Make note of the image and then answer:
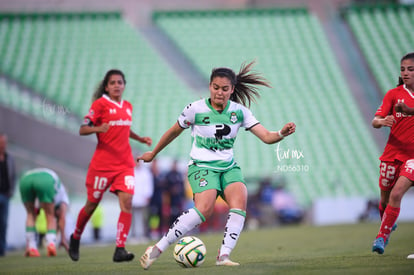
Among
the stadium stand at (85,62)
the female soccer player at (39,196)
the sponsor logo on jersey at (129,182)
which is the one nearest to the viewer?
the sponsor logo on jersey at (129,182)

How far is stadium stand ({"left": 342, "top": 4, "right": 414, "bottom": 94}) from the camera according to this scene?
23703mm

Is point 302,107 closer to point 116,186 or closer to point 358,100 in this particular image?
point 358,100

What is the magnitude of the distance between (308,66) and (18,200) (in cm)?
1164

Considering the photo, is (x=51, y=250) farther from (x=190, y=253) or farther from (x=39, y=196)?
(x=190, y=253)

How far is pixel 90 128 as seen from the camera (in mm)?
8398

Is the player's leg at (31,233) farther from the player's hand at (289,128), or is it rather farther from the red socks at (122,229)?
the player's hand at (289,128)

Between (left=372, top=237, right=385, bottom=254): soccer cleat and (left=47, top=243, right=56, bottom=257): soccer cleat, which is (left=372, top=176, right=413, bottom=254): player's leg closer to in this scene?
(left=372, top=237, right=385, bottom=254): soccer cleat

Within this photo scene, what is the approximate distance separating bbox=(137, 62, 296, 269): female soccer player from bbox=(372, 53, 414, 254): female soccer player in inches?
60.6

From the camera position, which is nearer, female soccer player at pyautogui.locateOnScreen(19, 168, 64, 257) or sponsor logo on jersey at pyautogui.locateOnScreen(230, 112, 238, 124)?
sponsor logo on jersey at pyautogui.locateOnScreen(230, 112, 238, 124)

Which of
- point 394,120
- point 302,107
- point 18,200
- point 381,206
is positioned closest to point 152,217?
point 18,200

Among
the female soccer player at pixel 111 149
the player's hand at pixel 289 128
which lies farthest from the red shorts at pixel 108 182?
the player's hand at pixel 289 128

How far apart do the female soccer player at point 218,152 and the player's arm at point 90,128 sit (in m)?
1.22

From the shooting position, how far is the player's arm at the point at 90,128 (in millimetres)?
8289

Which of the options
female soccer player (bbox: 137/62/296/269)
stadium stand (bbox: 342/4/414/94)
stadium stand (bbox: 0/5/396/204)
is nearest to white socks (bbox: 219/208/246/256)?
female soccer player (bbox: 137/62/296/269)
